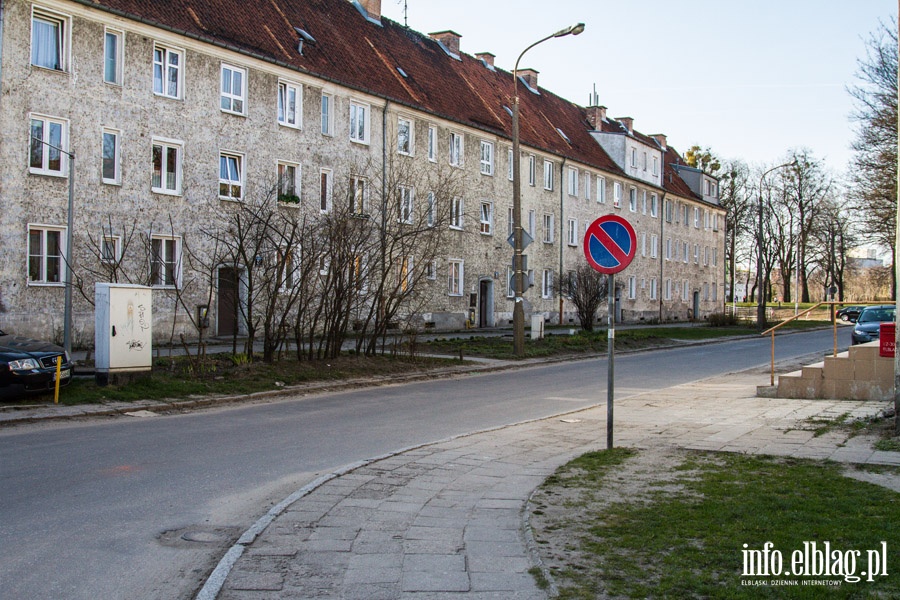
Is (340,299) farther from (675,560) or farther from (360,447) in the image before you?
(675,560)

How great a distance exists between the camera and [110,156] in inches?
985

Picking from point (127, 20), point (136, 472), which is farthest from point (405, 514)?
point (127, 20)

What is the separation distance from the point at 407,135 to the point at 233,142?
10.2m

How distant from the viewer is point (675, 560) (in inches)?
198

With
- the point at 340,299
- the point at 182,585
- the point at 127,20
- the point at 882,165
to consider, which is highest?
the point at 127,20

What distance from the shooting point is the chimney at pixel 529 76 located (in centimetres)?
5497

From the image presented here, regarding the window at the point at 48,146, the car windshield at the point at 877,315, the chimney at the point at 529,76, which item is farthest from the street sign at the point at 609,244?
the chimney at the point at 529,76

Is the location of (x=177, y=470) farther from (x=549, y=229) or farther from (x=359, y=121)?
(x=549, y=229)

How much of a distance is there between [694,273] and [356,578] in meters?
71.7

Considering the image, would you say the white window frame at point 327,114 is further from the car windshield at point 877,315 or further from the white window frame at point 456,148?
the car windshield at point 877,315

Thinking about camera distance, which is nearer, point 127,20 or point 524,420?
point 524,420

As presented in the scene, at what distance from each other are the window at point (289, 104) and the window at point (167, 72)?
14.5 feet

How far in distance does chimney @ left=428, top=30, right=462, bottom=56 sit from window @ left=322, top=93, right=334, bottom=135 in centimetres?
1563

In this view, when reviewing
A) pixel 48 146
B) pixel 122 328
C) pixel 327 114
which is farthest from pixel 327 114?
pixel 122 328
